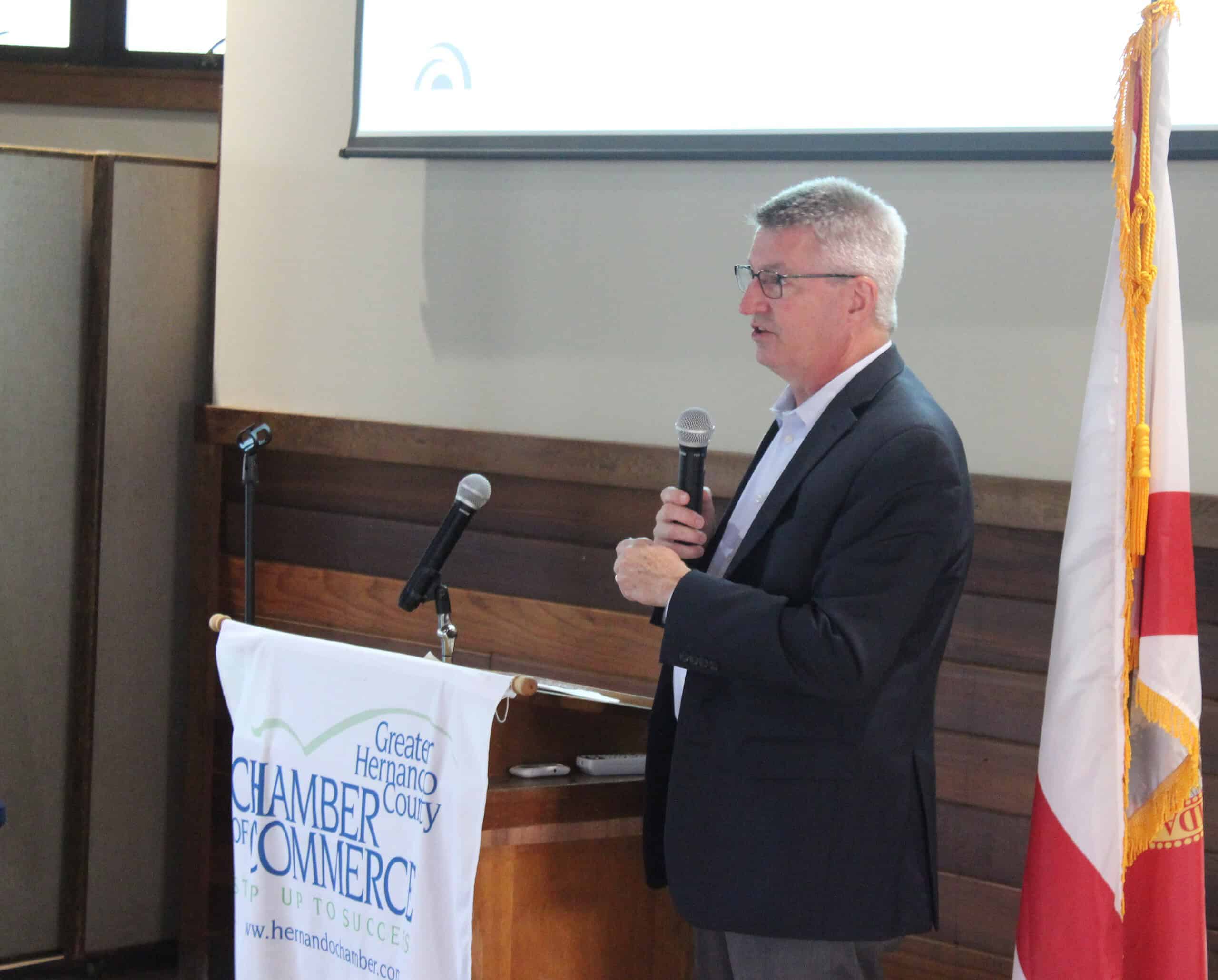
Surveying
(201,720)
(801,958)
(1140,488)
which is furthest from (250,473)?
(1140,488)

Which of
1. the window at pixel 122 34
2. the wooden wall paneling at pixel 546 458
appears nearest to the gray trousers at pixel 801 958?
the wooden wall paneling at pixel 546 458

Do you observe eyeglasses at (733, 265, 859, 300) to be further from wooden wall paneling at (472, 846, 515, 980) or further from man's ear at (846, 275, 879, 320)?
wooden wall paneling at (472, 846, 515, 980)

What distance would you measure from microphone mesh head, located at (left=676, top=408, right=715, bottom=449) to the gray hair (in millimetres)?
283

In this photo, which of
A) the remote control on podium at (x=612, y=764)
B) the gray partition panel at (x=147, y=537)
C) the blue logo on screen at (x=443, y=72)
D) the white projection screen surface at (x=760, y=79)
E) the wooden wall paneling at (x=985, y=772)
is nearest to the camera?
the remote control on podium at (x=612, y=764)

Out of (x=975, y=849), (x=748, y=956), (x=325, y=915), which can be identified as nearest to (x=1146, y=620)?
(x=748, y=956)

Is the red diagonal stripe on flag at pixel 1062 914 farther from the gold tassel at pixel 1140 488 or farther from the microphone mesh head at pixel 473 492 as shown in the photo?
the microphone mesh head at pixel 473 492

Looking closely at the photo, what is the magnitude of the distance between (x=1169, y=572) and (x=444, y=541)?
113cm

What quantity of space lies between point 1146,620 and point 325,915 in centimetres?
127

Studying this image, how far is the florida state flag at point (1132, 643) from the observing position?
A: 71.8 inches

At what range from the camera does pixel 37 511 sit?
344 centimetres

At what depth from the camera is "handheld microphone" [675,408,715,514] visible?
1997 mm

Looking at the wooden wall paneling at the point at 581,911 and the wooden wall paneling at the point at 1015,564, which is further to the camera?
the wooden wall paneling at the point at 1015,564

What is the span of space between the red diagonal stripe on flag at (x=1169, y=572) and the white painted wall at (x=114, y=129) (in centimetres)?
343

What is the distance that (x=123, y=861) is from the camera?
3.56m
